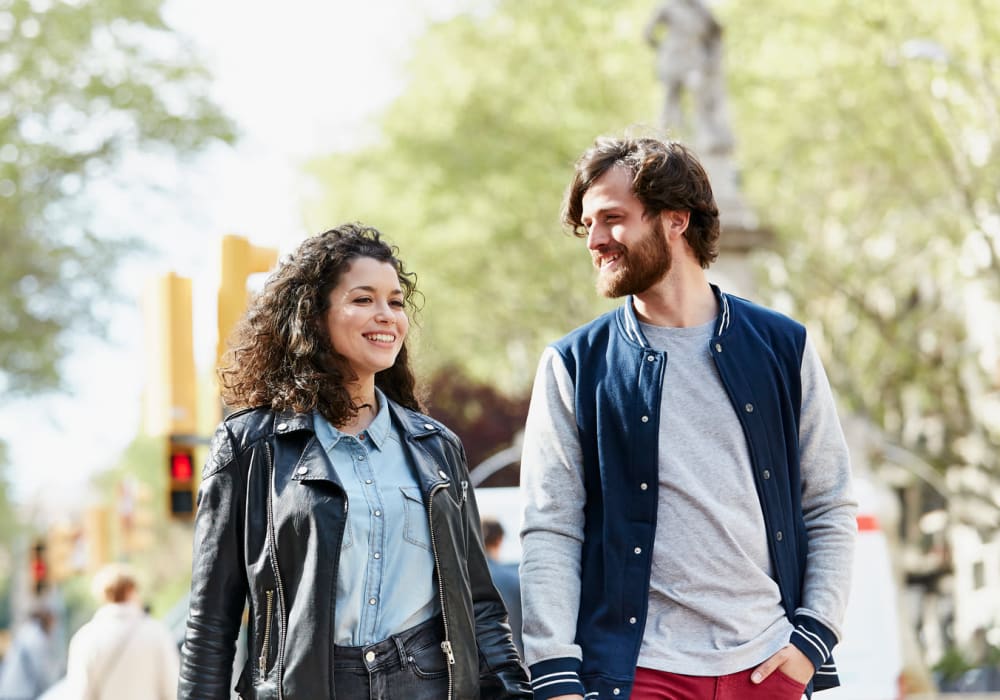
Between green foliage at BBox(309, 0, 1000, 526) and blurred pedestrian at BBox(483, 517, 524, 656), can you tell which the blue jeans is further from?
green foliage at BBox(309, 0, 1000, 526)

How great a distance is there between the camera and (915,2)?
2170 centimetres

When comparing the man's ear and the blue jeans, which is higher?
the man's ear

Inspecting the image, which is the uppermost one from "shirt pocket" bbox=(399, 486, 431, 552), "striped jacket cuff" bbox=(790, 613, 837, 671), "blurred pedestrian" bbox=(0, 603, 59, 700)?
"shirt pocket" bbox=(399, 486, 431, 552)

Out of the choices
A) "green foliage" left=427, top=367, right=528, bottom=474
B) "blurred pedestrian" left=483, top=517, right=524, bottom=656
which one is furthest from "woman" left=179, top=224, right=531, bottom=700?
"green foliage" left=427, top=367, right=528, bottom=474

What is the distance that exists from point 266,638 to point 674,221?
1.55 meters

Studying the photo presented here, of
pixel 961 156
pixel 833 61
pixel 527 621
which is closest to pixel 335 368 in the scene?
pixel 527 621

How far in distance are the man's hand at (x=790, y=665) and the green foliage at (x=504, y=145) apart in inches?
894

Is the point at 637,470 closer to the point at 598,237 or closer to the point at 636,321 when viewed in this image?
the point at 636,321

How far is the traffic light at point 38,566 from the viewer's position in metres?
27.9

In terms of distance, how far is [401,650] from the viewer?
4.21 meters

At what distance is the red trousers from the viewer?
4.27 metres

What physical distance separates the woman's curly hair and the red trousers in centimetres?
101

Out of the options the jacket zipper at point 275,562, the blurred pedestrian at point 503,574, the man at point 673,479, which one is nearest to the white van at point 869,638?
the blurred pedestrian at point 503,574

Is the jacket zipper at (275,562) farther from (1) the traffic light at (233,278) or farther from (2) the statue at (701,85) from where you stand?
(2) the statue at (701,85)
